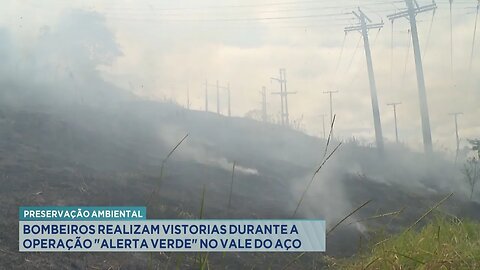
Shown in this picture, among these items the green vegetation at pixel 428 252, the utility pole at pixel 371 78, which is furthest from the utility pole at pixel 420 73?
the green vegetation at pixel 428 252

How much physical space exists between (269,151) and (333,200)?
12686mm

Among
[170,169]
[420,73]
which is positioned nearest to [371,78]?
[420,73]

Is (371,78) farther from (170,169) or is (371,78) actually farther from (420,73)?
(170,169)

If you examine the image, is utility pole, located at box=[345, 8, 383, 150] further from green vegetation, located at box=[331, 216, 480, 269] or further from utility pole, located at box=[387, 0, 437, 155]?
green vegetation, located at box=[331, 216, 480, 269]

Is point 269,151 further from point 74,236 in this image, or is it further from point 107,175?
point 74,236

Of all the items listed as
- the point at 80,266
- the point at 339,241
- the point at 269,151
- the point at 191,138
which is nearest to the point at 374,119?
the point at 269,151

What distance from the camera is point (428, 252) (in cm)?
265

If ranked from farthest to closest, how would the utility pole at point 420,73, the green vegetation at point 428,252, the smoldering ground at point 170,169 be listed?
1. the utility pole at point 420,73
2. the smoldering ground at point 170,169
3. the green vegetation at point 428,252

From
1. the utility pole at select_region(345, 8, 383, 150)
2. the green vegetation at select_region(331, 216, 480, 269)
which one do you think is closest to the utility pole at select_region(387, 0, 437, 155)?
the utility pole at select_region(345, 8, 383, 150)

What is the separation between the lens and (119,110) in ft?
92.8

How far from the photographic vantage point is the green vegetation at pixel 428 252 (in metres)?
2.57

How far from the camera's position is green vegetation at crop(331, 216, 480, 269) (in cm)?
257

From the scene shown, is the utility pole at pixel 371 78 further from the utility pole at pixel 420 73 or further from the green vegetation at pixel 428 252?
the green vegetation at pixel 428 252

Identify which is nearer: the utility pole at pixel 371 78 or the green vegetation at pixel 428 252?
the green vegetation at pixel 428 252
